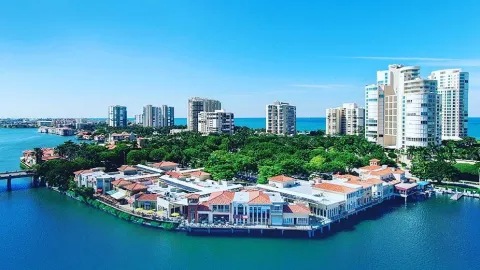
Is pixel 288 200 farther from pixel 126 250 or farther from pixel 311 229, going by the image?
pixel 126 250

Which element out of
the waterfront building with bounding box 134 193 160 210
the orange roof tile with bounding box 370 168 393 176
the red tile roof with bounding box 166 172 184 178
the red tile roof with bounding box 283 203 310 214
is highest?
the orange roof tile with bounding box 370 168 393 176

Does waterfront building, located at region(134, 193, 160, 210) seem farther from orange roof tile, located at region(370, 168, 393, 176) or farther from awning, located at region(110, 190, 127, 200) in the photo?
orange roof tile, located at region(370, 168, 393, 176)

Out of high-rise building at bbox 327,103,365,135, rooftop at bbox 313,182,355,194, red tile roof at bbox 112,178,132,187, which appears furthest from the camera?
high-rise building at bbox 327,103,365,135

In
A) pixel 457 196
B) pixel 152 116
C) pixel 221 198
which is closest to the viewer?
pixel 221 198

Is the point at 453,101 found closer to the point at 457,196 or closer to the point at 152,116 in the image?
the point at 457,196

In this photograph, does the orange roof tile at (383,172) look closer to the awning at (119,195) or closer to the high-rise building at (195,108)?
the awning at (119,195)

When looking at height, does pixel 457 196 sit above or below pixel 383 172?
below

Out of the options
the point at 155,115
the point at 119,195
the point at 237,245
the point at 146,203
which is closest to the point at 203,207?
the point at 237,245

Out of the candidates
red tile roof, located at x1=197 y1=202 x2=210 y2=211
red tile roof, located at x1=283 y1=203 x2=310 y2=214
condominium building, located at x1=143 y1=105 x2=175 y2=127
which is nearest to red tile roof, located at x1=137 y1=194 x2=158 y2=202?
red tile roof, located at x1=197 y1=202 x2=210 y2=211
